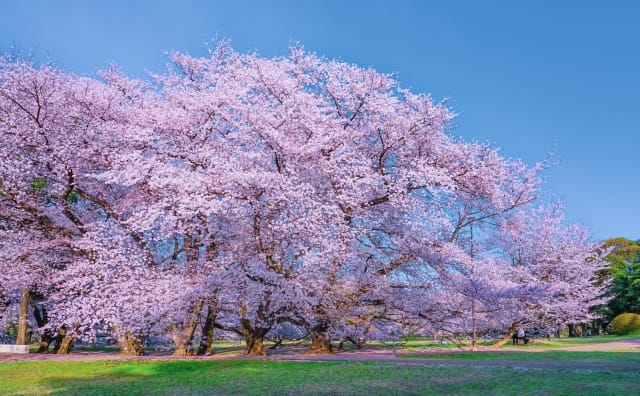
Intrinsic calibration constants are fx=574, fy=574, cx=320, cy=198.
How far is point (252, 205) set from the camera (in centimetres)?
1966

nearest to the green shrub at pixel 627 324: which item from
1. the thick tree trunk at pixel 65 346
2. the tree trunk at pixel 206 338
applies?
the tree trunk at pixel 206 338

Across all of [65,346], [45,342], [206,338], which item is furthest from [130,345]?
[45,342]

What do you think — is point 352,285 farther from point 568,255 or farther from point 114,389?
point 568,255

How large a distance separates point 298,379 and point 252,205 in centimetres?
815

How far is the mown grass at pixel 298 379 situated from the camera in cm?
1065

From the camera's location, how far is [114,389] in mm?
11703

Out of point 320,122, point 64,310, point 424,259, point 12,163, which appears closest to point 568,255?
point 424,259

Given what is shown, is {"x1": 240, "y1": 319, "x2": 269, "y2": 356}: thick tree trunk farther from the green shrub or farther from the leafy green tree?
the leafy green tree

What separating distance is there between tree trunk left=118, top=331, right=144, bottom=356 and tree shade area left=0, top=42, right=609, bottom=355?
6 centimetres

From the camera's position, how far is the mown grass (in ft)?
34.9

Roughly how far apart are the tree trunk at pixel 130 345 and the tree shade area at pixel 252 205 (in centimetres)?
6

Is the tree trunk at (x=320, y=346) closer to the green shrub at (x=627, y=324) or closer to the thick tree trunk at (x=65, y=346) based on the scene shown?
the thick tree trunk at (x=65, y=346)

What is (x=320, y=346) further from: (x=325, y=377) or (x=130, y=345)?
(x=325, y=377)

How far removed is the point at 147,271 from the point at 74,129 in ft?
21.3
